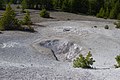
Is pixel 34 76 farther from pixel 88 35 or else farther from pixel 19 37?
pixel 88 35

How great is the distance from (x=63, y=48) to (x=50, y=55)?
426 cm

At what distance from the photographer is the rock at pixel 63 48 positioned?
2771 centimetres

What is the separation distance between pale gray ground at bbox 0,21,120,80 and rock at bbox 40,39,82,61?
0.80m

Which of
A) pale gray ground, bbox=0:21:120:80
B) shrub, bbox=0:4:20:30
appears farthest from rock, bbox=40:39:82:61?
shrub, bbox=0:4:20:30

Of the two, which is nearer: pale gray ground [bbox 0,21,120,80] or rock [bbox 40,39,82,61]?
pale gray ground [bbox 0,21,120,80]

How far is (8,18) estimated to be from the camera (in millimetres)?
35531

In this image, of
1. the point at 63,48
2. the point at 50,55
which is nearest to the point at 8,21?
the point at 63,48

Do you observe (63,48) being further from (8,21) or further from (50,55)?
(8,21)

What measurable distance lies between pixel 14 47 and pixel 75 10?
165ft

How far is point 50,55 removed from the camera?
Answer: 25.0 metres

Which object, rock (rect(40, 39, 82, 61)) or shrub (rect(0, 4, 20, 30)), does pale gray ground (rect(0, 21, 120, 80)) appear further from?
shrub (rect(0, 4, 20, 30))

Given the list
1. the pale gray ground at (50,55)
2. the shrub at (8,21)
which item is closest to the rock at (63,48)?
the pale gray ground at (50,55)

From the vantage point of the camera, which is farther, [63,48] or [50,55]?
[63,48]

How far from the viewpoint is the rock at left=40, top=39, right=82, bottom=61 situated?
90.9 feet
